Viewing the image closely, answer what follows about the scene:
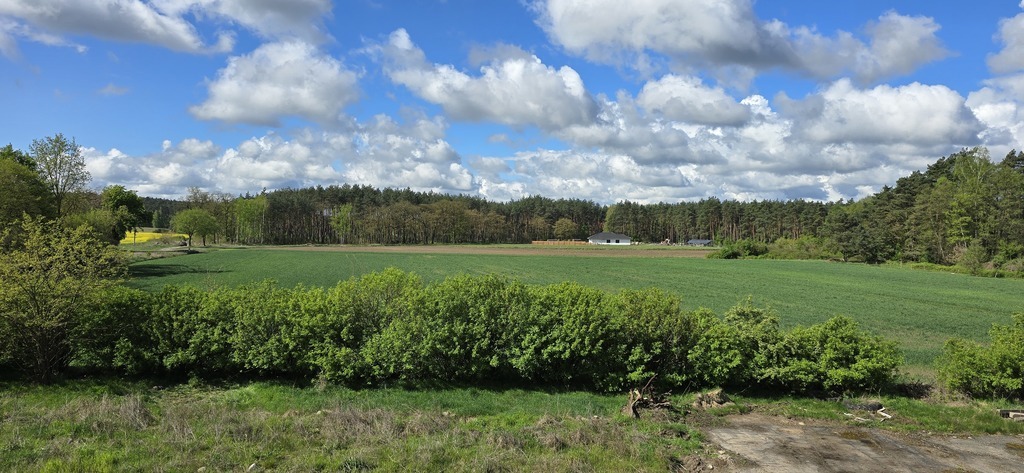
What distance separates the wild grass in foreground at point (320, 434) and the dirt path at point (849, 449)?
33.3 inches

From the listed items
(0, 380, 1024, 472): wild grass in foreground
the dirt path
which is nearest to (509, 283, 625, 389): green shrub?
(0, 380, 1024, 472): wild grass in foreground

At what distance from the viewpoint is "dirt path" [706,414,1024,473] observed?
307 inches

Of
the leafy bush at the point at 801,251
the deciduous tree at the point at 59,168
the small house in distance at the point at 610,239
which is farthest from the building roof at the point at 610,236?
the deciduous tree at the point at 59,168

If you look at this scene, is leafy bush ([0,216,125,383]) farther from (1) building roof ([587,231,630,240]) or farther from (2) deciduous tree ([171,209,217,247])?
(1) building roof ([587,231,630,240])

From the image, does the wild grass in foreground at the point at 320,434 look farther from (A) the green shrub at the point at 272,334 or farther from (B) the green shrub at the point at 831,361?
(B) the green shrub at the point at 831,361

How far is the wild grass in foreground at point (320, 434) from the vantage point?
719cm

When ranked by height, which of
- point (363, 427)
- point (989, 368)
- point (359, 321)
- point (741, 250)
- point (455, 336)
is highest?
point (359, 321)

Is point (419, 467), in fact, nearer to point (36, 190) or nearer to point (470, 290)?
point (470, 290)

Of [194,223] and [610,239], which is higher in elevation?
[194,223]

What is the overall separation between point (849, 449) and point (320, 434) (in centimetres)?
834

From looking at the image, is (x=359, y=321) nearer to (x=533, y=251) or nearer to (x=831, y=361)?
(x=831, y=361)

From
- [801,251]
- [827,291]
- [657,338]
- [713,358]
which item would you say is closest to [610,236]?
[801,251]

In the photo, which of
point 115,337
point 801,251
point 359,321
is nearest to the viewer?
point 115,337

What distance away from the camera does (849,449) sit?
8477mm
